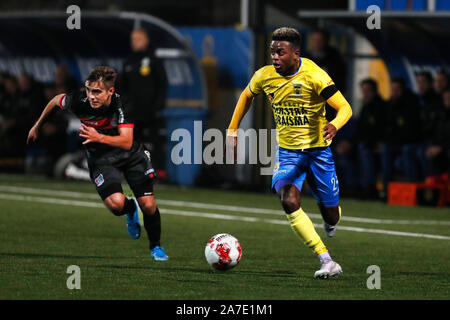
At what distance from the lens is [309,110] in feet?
32.1

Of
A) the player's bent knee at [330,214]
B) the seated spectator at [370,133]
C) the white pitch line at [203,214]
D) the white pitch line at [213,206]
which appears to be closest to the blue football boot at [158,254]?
the player's bent knee at [330,214]

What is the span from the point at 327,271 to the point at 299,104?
1.48 meters

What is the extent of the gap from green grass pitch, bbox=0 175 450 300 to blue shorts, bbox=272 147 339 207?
2.23 ft

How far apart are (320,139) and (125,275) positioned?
6.59ft

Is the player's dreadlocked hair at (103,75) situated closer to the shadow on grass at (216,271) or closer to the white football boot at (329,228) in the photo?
the shadow on grass at (216,271)

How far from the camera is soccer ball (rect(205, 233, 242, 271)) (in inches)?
372

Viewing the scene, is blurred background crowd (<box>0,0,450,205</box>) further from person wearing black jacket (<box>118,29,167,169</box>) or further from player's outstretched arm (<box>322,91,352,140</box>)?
player's outstretched arm (<box>322,91,352,140</box>)

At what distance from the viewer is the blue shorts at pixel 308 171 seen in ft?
31.6

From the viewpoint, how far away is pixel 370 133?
16953mm

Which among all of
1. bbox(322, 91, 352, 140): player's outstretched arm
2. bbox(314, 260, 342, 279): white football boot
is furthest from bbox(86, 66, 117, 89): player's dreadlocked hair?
bbox(314, 260, 342, 279): white football boot

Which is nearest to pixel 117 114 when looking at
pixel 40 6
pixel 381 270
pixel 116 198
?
pixel 116 198
